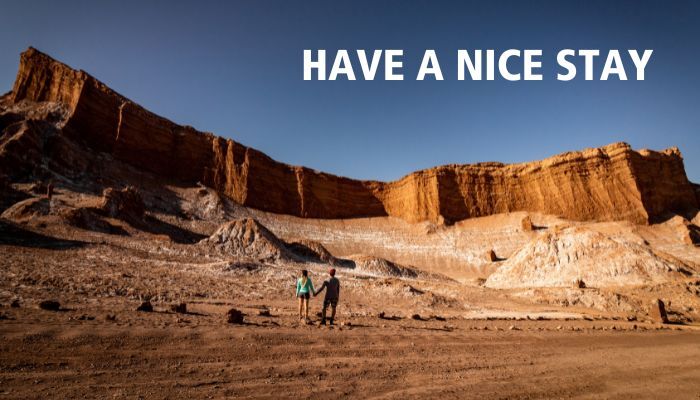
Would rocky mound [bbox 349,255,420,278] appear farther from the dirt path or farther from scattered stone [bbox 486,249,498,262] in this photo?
the dirt path

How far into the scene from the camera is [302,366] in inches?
258

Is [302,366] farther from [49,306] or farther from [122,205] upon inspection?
[122,205]

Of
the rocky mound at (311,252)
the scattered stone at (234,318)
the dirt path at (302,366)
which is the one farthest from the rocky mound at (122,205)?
the dirt path at (302,366)

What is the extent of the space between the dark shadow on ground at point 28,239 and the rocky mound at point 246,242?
13.1 m

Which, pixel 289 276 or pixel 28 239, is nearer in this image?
pixel 28 239

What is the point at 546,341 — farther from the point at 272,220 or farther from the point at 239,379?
the point at 272,220

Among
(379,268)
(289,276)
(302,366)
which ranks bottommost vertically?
(379,268)

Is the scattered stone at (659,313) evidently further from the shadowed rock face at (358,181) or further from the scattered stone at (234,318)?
the shadowed rock face at (358,181)

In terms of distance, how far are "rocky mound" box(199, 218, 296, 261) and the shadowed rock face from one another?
3382 cm

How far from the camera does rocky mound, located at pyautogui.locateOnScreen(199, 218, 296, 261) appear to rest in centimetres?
3625

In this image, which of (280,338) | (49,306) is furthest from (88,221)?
(280,338)

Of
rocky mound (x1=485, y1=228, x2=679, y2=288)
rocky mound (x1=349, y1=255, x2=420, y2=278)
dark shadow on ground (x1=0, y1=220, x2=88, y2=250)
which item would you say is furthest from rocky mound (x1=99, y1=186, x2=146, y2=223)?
rocky mound (x1=485, y1=228, x2=679, y2=288)

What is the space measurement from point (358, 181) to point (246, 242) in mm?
56047

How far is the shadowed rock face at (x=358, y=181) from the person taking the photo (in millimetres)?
60562
